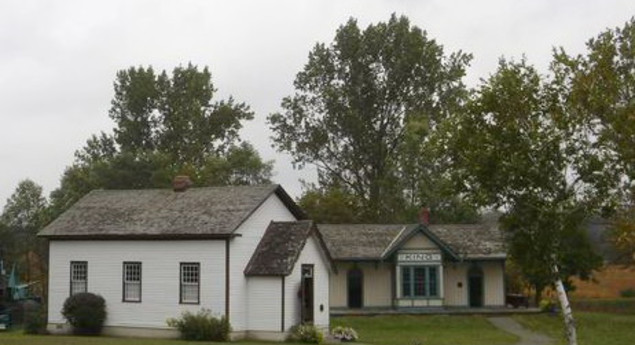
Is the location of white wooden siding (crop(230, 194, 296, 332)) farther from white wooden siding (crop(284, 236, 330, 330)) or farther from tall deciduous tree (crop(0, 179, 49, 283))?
tall deciduous tree (crop(0, 179, 49, 283))

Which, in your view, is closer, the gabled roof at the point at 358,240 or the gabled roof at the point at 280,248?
the gabled roof at the point at 280,248

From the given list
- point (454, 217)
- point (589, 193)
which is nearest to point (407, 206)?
point (454, 217)

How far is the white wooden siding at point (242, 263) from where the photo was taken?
3553 centimetres

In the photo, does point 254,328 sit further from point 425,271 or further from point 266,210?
point 425,271

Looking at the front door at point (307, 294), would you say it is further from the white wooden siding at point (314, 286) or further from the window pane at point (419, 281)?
the window pane at point (419, 281)

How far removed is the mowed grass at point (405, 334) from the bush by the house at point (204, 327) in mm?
1060

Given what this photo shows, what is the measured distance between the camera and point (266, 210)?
37719mm

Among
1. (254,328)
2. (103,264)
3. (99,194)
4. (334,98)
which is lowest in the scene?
(254,328)

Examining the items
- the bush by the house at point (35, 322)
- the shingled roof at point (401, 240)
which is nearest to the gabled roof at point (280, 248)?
the bush by the house at point (35, 322)

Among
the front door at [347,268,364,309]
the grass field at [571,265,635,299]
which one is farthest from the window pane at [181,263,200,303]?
the grass field at [571,265,635,299]

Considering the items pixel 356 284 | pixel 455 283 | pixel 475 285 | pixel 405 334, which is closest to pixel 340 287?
pixel 356 284

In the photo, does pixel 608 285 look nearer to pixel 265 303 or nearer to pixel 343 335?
pixel 343 335

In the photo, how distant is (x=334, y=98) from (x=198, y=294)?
111 feet

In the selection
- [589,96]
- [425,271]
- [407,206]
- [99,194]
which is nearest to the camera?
[589,96]
